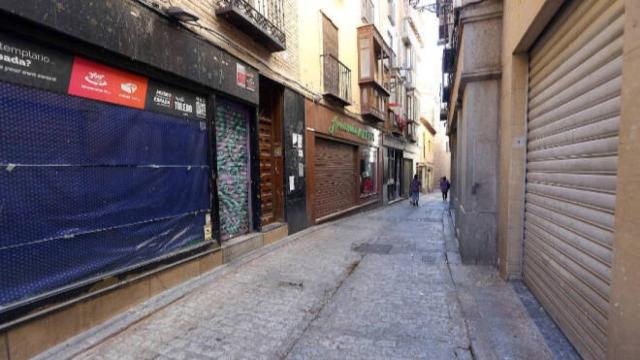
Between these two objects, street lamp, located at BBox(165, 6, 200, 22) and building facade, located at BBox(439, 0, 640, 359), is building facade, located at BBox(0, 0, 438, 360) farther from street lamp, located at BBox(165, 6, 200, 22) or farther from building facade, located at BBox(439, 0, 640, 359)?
building facade, located at BBox(439, 0, 640, 359)

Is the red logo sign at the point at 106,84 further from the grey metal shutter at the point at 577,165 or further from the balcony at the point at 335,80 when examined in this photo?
the balcony at the point at 335,80

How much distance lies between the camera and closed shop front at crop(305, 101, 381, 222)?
949 cm

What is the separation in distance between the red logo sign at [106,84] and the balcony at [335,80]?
6546mm

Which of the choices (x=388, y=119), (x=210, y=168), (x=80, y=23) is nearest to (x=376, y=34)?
(x=388, y=119)

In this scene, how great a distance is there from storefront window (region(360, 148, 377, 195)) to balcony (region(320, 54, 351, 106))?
2965 millimetres

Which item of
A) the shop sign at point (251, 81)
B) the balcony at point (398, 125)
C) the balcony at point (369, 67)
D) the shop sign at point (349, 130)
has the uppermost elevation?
the balcony at point (369, 67)

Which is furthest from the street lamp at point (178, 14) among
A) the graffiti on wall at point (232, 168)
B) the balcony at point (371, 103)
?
the balcony at point (371, 103)

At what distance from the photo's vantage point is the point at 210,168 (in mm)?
5426

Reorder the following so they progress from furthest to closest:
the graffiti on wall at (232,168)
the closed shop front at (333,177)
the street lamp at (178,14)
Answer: the closed shop front at (333,177) → the graffiti on wall at (232,168) → the street lamp at (178,14)

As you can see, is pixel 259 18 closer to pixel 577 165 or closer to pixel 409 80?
pixel 577 165

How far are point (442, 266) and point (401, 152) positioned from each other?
15321 millimetres

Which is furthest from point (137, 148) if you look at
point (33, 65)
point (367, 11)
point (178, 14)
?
point (367, 11)

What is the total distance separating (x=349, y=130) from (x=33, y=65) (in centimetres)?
980

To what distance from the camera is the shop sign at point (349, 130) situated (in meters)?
10.7
